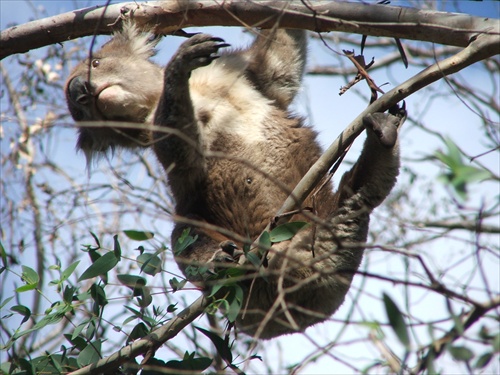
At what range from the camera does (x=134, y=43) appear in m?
5.12

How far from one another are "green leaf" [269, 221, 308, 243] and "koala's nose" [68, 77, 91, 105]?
2.30m

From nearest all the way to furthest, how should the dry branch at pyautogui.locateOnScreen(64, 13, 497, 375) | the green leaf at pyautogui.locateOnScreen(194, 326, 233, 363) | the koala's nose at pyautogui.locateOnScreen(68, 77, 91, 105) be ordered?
the dry branch at pyautogui.locateOnScreen(64, 13, 497, 375), the green leaf at pyautogui.locateOnScreen(194, 326, 233, 363), the koala's nose at pyautogui.locateOnScreen(68, 77, 91, 105)

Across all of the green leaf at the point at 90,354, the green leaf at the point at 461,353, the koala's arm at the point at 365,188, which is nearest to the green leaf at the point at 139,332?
the green leaf at the point at 90,354

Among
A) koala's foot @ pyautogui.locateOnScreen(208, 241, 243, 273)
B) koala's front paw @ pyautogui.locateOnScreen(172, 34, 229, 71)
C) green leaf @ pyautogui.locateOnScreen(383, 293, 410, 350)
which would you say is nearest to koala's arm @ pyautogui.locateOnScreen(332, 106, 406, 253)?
koala's foot @ pyautogui.locateOnScreen(208, 241, 243, 273)

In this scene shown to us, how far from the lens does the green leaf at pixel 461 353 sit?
5.83 feet

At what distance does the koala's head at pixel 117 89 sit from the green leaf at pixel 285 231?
70.8 inches

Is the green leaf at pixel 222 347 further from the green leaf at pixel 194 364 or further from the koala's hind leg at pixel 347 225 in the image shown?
the koala's hind leg at pixel 347 225

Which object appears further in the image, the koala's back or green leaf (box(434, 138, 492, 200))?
the koala's back

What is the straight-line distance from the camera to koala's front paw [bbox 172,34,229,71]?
3.93m

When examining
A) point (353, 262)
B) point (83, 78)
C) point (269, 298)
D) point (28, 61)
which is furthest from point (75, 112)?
point (28, 61)

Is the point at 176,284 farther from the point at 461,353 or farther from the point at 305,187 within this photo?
the point at 461,353

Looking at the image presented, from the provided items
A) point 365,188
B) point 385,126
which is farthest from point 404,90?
point 365,188

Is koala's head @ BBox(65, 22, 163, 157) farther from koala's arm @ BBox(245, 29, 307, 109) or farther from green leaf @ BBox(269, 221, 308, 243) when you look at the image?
green leaf @ BBox(269, 221, 308, 243)

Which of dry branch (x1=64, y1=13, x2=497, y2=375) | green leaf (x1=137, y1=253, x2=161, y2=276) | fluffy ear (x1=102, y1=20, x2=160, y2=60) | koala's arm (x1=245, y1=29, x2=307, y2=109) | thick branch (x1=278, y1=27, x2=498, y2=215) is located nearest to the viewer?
thick branch (x1=278, y1=27, x2=498, y2=215)
